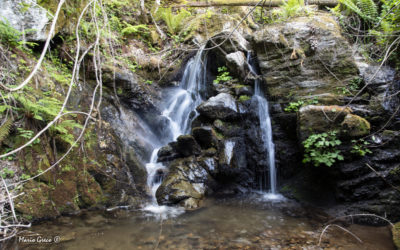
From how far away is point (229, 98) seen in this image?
6.59 meters

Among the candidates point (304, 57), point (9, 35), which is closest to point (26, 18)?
point (9, 35)

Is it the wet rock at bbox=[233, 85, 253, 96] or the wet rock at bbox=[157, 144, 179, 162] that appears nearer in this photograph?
the wet rock at bbox=[157, 144, 179, 162]

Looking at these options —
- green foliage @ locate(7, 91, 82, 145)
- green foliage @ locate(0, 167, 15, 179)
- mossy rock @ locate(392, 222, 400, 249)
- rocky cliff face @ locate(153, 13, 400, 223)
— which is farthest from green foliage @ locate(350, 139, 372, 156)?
green foliage @ locate(0, 167, 15, 179)

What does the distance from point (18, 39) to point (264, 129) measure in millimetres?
6090

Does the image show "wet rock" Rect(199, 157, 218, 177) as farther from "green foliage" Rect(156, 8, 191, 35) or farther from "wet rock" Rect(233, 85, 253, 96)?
"green foliage" Rect(156, 8, 191, 35)

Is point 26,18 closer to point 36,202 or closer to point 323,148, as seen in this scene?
point 36,202

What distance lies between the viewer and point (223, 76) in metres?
7.60

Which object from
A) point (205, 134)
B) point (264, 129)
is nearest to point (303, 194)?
point (264, 129)

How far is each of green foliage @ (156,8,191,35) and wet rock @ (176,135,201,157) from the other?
206 inches

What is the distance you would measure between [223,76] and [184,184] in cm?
397

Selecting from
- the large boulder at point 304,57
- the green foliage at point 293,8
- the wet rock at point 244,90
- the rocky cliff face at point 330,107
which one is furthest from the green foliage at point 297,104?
the green foliage at point 293,8

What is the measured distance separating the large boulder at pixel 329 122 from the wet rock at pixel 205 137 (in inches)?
85.3

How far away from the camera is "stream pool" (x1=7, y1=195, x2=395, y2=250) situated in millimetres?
3436

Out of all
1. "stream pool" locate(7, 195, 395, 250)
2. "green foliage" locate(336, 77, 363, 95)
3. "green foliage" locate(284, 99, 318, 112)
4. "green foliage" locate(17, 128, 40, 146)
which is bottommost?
"stream pool" locate(7, 195, 395, 250)
